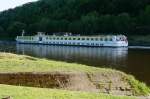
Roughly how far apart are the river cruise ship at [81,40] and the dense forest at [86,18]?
9721mm

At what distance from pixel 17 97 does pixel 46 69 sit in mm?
10986

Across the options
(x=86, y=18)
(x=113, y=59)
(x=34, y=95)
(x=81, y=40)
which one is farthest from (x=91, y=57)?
(x=86, y=18)

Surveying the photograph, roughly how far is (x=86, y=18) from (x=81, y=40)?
19383 millimetres

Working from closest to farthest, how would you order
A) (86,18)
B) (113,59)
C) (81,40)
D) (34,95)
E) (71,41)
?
1. (34,95)
2. (113,59)
3. (81,40)
4. (71,41)
5. (86,18)

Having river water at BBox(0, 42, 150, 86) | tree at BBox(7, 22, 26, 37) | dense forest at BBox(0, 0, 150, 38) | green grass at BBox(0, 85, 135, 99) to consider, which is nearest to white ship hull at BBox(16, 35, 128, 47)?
dense forest at BBox(0, 0, 150, 38)

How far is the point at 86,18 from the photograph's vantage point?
14675 centimetres

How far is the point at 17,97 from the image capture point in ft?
53.8

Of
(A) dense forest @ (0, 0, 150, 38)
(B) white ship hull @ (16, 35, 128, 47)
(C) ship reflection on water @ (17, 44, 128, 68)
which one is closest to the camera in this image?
(C) ship reflection on water @ (17, 44, 128, 68)

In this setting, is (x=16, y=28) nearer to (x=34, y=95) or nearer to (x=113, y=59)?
(x=113, y=59)

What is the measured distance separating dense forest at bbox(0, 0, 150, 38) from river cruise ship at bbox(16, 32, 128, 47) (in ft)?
31.9

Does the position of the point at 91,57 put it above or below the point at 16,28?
below

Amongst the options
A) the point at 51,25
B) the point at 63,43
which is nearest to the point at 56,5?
the point at 51,25

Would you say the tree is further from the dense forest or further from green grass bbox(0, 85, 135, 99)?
green grass bbox(0, 85, 135, 99)

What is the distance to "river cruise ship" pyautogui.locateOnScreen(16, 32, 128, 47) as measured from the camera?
4508 inches
